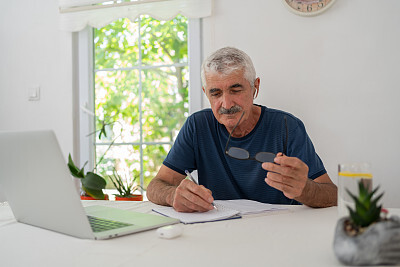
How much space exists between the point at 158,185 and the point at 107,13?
65.0 inches

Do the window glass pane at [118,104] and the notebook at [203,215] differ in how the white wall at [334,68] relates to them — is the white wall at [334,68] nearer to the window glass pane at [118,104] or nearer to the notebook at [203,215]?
the window glass pane at [118,104]

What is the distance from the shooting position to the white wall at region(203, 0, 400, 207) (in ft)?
7.00

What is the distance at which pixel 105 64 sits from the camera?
2879 millimetres

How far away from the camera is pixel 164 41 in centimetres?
269

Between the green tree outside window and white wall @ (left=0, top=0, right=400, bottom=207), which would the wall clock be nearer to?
white wall @ (left=0, top=0, right=400, bottom=207)

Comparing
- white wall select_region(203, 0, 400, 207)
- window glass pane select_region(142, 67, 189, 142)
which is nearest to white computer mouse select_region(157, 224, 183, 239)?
white wall select_region(203, 0, 400, 207)

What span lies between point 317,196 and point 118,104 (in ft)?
6.28

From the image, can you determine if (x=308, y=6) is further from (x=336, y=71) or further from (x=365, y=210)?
(x=365, y=210)

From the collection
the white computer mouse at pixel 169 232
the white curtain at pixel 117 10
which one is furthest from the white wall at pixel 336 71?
the white computer mouse at pixel 169 232

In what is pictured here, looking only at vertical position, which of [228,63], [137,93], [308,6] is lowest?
[137,93]

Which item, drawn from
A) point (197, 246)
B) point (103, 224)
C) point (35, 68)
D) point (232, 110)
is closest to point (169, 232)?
point (197, 246)

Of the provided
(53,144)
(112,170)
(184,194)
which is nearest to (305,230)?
(184,194)

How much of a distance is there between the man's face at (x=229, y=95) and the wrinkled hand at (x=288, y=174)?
581 millimetres

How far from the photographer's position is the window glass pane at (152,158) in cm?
271
